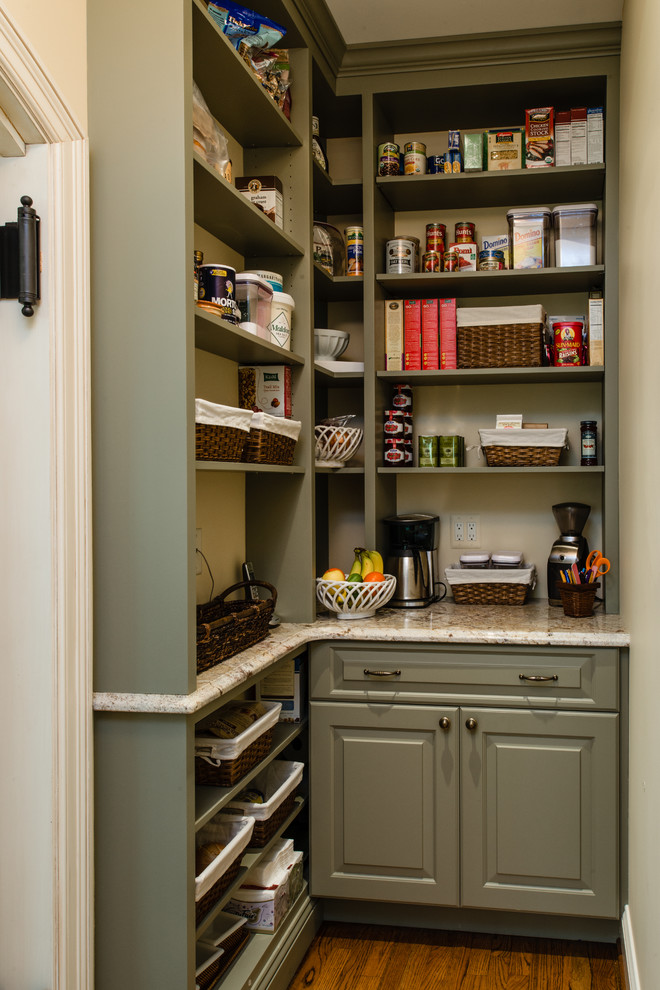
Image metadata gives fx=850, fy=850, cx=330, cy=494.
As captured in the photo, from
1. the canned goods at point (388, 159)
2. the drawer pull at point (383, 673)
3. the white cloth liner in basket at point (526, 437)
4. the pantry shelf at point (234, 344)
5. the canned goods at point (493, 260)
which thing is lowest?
the drawer pull at point (383, 673)

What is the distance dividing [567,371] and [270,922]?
1854 mm

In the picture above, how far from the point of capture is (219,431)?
6.24 feet

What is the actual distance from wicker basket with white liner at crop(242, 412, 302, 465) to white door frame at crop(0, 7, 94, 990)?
1.85 feet

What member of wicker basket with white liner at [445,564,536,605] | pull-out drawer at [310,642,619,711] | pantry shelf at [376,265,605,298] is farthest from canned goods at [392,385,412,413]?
pull-out drawer at [310,642,619,711]

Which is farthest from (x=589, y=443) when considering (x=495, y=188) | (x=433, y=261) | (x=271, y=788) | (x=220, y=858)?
(x=220, y=858)

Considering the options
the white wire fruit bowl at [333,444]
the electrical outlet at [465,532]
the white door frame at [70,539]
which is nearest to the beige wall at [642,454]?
the electrical outlet at [465,532]

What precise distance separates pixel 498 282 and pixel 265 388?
37.9 inches

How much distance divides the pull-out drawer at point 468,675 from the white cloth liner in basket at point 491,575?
503 millimetres

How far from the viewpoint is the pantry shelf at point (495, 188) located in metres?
2.80

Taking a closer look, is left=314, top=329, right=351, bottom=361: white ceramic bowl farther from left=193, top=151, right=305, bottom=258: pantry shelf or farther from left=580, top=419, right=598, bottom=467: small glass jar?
left=580, top=419, right=598, bottom=467: small glass jar

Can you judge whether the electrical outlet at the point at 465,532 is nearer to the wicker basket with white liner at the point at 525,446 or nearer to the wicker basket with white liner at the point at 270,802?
the wicker basket with white liner at the point at 525,446

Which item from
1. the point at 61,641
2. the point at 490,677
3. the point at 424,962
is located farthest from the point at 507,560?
the point at 61,641

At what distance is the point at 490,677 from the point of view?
2406mm

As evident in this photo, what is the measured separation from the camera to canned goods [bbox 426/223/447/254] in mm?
2996
